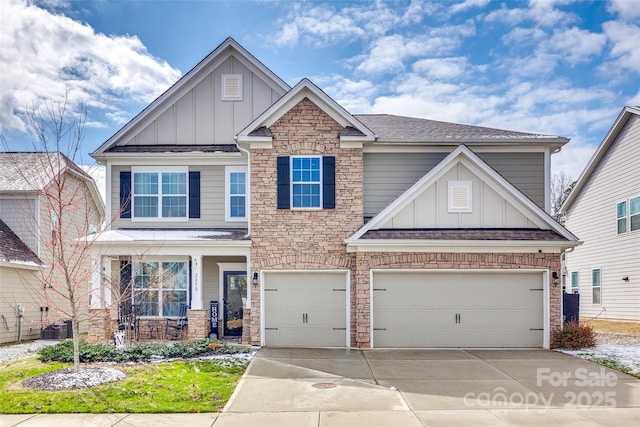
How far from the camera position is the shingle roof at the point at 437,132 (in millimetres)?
15407

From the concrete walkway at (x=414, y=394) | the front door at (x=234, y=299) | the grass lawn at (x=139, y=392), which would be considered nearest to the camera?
the concrete walkway at (x=414, y=394)

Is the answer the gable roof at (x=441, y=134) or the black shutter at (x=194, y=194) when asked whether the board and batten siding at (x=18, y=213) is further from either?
the gable roof at (x=441, y=134)

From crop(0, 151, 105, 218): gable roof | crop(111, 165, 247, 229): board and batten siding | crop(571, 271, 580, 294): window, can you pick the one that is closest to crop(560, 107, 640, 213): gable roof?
crop(571, 271, 580, 294): window

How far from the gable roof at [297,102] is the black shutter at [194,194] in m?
2.82

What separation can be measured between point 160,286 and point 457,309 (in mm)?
8722

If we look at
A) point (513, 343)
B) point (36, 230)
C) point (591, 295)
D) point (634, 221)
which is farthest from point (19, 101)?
point (591, 295)

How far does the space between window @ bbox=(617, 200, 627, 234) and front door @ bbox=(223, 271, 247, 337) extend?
14617 mm

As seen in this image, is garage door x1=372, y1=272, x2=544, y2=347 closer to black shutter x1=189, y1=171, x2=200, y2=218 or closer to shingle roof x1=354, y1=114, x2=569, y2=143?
shingle roof x1=354, y1=114, x2=569, y2=143

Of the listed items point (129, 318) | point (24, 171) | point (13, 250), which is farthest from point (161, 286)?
point (24, 171)

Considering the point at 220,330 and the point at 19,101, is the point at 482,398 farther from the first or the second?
the point at 19,101

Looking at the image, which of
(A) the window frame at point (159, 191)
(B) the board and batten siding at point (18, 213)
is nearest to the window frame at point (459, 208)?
(A) the window frame at point (159, 191)

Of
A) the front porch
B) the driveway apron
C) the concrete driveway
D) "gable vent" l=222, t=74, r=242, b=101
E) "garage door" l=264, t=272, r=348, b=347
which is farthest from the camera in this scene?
"gable vent" l=222, t=74, r=242, b=101

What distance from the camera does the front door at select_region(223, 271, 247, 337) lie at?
1617 cm

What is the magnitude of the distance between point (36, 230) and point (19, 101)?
24.0 ft
